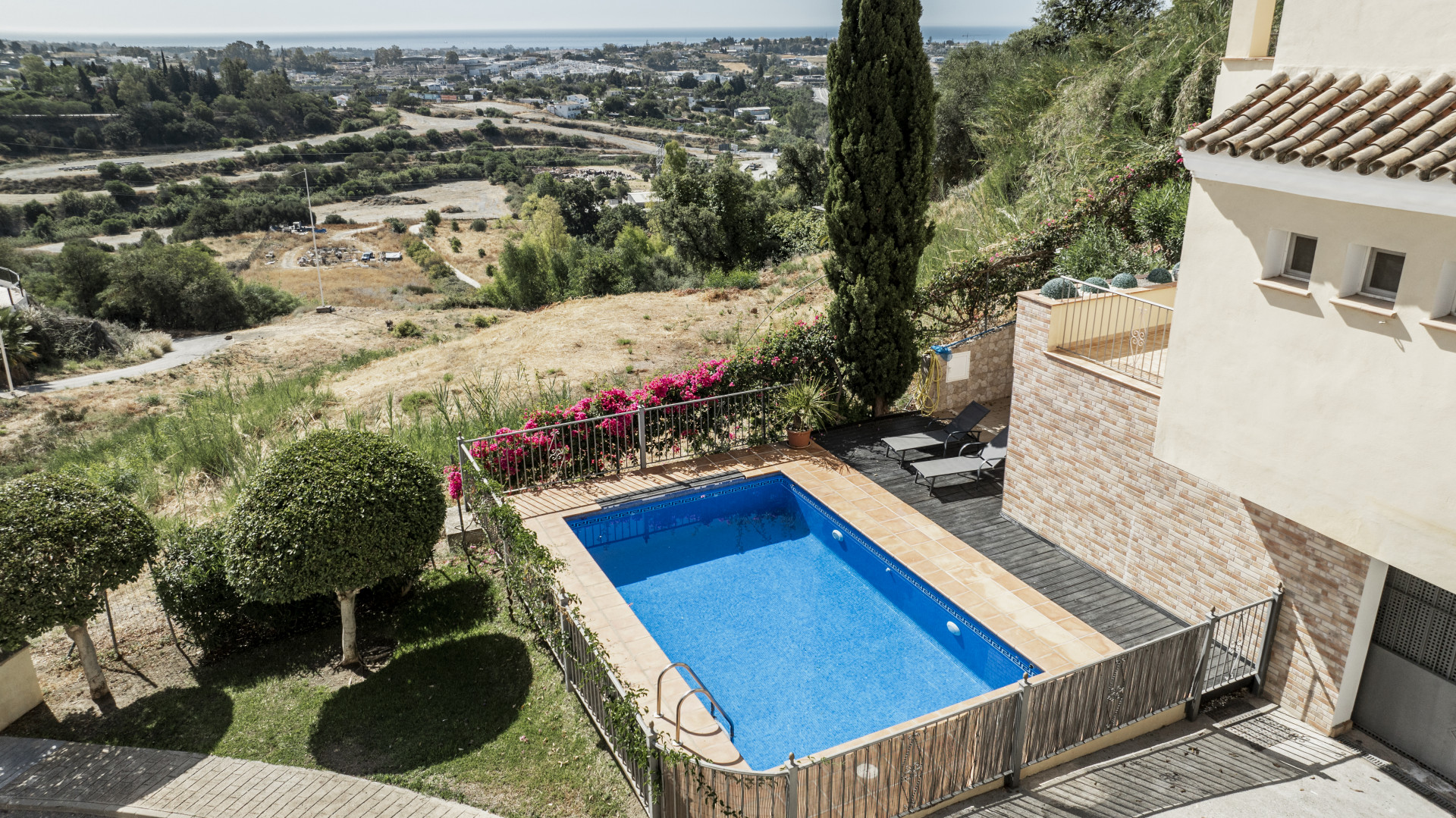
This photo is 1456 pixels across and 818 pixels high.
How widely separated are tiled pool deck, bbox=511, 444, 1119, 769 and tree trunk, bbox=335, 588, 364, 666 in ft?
7.28

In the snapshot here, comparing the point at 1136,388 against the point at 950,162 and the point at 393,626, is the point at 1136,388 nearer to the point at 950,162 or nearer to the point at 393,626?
the point at 393,626

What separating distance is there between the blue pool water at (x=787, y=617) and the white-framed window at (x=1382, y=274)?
4283 mm

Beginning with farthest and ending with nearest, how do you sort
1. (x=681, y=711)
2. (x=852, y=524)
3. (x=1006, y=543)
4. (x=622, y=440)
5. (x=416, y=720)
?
(x=622, y=440) < (x=852, y=524) < (x=1006, y=543) < (x=416, y=720) < (x=681, y=711)

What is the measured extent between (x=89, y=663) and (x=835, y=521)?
8053mm

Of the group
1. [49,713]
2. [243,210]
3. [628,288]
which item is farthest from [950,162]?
[243,210]

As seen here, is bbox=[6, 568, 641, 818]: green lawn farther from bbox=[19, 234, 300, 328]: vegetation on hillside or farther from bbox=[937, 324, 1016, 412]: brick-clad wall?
bbox=[19, 234, 300, 328]: vegetation on hillside

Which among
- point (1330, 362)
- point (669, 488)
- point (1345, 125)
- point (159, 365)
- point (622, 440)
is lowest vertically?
point (159, 365)

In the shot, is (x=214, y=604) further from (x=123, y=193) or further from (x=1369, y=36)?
(x=123, y=193)

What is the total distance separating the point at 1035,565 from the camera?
9.70 metres

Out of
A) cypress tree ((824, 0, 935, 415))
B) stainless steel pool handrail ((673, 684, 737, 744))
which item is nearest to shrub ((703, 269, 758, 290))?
cypress tree ((824, 0, 935, 415))

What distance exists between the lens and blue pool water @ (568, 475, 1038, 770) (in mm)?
8141

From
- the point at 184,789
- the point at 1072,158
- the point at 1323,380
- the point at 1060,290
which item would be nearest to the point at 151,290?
the point at 1072,158

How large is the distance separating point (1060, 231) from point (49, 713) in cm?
1597

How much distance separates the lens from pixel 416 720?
7.79 m
